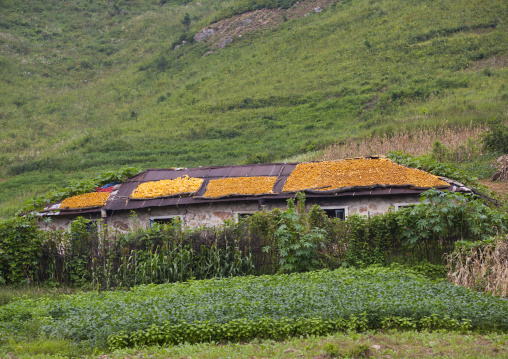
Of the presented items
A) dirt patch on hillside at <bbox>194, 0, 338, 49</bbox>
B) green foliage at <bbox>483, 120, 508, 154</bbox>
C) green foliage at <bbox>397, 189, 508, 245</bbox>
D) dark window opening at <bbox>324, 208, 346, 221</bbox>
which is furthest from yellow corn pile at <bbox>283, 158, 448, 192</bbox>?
dirt patch on hillside at <bbox>194, 0, 338, 49</bbox>

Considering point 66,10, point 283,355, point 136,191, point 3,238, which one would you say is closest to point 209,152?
point 136,191

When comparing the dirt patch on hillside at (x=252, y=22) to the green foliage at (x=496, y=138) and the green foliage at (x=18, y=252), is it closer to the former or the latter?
the green foliage at (x=496, y=138)

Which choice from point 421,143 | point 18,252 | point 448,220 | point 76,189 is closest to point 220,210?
point 76,189

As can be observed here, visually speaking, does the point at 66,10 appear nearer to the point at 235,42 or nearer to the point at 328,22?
the point at 235,42

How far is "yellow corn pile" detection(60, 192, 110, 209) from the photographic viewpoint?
17000 mm

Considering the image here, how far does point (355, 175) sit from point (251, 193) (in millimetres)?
3303

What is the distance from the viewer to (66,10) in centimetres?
6906

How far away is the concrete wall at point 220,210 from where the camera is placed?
51.3 feet

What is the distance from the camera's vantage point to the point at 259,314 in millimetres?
9016

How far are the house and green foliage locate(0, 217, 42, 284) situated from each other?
252cm

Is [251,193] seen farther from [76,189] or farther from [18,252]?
[18,252]

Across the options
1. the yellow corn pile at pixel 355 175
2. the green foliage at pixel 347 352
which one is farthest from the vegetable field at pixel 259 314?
the yellow corn pile at pixel 355 175

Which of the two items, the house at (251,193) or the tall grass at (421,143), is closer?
the house at (251,193)

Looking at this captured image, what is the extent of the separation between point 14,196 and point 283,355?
26.0 m
